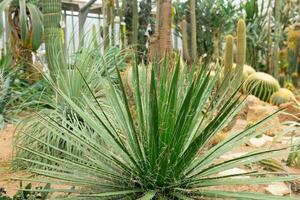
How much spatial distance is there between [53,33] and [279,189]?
246 centimetres

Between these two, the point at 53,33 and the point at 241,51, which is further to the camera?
the point at 241,51

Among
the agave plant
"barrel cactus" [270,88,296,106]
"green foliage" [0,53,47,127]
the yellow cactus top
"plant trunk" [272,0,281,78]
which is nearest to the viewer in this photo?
"green foliage" [0,53,47,127]

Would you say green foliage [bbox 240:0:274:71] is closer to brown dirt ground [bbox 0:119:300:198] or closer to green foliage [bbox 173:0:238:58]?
green foliage [bbox 173:0:238:58]

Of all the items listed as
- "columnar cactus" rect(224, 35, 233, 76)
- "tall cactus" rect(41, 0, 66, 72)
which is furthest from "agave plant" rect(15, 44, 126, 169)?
"columnar cactus" rect(224, 35, 233, 76)

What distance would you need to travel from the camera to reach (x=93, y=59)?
4.42 meters

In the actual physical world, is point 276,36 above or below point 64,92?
above

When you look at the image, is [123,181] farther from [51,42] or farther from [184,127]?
[51,42]

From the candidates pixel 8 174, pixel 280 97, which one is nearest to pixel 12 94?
pixel 8 174

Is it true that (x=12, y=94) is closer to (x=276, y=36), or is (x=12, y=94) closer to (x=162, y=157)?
(x=162, y=157)

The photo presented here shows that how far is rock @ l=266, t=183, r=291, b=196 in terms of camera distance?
144 inches

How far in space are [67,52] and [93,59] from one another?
0.83 feet

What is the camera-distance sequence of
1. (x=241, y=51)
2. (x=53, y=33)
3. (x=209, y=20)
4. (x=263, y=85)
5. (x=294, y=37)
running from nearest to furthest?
(x=53, y=33) < (x=241, y=51) < (x=263, y=85) < (x=294, y=37) < (x=209, y=20)

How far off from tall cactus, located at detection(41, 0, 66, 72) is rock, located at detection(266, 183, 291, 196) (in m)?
2.13

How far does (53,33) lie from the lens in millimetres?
4410
